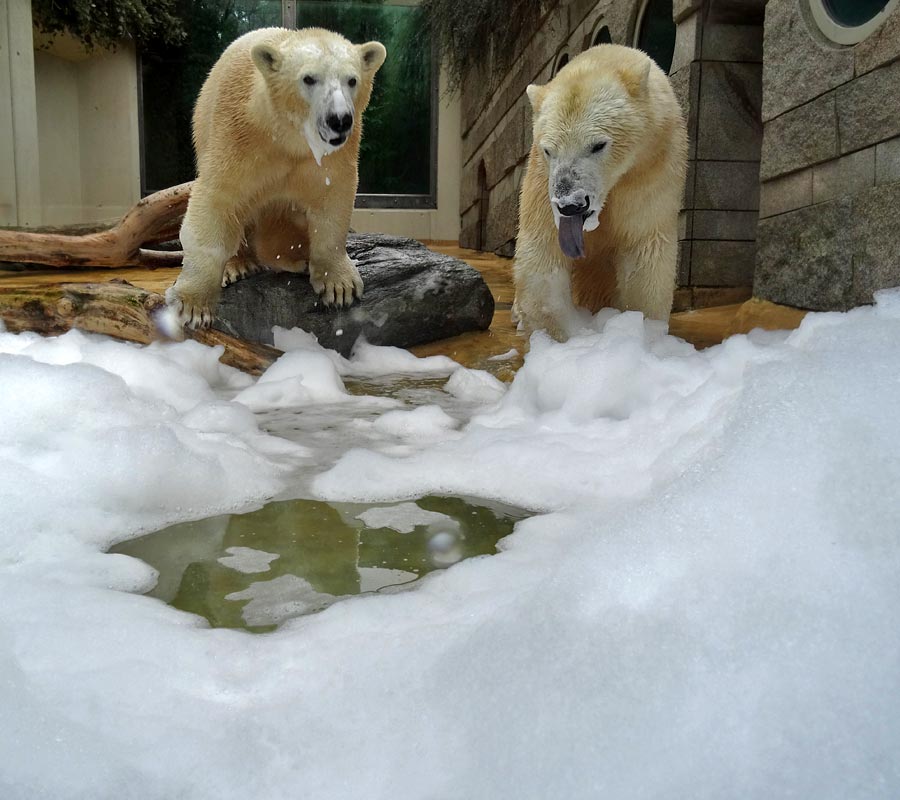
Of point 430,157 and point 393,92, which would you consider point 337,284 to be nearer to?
point 393,92

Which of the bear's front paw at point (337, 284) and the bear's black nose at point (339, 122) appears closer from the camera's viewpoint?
the bear's black nose at point (339, 122)

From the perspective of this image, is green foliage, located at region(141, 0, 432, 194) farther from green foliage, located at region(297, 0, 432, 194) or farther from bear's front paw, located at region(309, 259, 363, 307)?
bear's front paw, located at region(309, 259, 363, 307)

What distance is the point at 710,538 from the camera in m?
1.22

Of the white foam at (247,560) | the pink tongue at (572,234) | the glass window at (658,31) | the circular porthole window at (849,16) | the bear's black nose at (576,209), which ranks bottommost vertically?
the white foam at (247,560)

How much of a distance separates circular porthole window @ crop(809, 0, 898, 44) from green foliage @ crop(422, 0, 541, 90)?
4580mm

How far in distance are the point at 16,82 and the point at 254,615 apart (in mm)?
10024

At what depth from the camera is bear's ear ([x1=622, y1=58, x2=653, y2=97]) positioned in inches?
108

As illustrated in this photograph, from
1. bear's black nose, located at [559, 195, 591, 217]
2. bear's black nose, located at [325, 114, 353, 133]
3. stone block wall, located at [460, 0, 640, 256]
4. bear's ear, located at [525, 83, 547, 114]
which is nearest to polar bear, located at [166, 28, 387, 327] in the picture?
bear's black nose, located at [325, 114, 353, 133]

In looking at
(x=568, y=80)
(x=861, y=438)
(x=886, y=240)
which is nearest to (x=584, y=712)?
(x=861, y=438)

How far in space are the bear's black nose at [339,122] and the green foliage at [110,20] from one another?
8.54 metres

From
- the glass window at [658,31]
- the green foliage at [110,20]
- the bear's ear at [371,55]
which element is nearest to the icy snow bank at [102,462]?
the bear's ear at [371,55]

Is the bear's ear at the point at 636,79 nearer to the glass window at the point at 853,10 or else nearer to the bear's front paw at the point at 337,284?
the glass window at the point at 853,10

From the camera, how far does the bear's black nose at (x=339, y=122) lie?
114 inches

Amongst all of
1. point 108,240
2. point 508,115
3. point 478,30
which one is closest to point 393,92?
point 478,30
